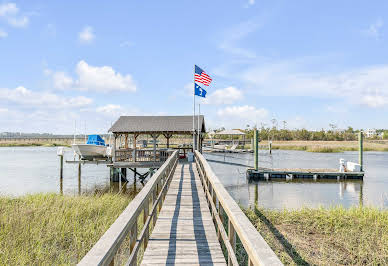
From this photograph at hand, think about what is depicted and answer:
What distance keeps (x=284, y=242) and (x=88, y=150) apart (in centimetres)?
1901

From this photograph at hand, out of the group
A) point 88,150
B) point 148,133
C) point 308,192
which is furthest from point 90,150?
point 308,192

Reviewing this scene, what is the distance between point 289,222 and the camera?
962 centimetres

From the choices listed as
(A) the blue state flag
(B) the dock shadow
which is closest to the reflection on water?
(B) the dock shadow

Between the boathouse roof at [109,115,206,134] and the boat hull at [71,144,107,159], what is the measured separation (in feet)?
12.9

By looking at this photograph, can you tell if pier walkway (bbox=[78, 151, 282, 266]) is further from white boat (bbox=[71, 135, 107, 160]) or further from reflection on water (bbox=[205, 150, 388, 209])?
white boat (bbox=[71, 135, 107, 160])

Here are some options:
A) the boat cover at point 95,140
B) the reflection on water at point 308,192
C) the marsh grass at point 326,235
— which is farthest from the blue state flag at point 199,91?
the boat cover at point 95,140

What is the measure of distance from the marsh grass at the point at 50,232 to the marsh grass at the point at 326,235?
5.00 metres

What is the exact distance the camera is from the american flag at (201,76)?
17797 mm

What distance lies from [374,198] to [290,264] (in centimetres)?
1329

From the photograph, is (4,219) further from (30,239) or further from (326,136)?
(326,136)

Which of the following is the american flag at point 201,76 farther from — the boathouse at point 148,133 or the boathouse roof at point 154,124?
the boathouse roof at point 154,124

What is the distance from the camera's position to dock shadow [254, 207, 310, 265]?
6.91 meters

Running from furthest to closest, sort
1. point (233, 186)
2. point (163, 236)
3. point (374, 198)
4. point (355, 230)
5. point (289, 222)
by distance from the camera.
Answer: point (233, 186) < point (374, 198) < point (289, 222) < point (355, 230) < point (163, 236)

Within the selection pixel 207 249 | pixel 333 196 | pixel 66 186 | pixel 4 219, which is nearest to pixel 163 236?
pixel 207 249
